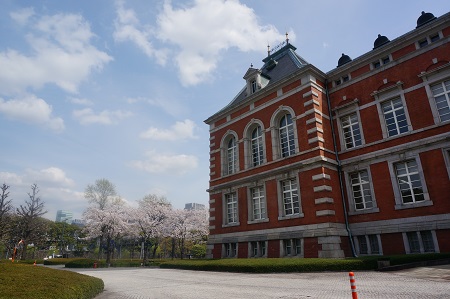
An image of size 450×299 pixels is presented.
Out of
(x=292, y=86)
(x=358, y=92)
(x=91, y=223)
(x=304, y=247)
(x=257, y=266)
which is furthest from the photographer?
(x=91, y=223)

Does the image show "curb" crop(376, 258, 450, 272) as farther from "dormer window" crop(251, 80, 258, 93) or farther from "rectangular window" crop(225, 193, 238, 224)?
"dormer window" crop(251, 80, 258, 93)

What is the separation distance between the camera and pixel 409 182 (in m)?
18.3

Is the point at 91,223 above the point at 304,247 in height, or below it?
above

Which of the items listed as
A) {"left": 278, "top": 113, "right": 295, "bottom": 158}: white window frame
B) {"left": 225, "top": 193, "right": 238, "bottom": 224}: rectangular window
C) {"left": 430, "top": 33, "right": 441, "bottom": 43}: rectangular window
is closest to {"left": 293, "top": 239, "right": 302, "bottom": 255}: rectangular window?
{"left": 278, "top": 113, "right": 295, "bottom": 158}: white window frame

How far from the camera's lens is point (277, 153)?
2409 centimetres

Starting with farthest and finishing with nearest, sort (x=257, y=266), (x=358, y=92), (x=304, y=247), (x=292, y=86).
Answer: (x=292, y=86)
(x=358, y=92)
(x=304, y=247)
(x=257, y=266)

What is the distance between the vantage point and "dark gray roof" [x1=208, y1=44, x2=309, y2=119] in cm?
2662

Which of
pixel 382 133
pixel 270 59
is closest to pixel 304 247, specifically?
pixel 382 133

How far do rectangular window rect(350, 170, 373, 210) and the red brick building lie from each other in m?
0.07

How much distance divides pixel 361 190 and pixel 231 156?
12.3 metres

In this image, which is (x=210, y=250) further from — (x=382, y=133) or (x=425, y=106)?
(x=425, y=106)

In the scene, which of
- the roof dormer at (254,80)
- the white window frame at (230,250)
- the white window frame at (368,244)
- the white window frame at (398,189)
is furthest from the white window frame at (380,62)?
the white window frame at (230,250)

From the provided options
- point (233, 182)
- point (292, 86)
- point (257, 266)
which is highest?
point (292, 86)

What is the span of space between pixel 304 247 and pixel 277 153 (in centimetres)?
768
